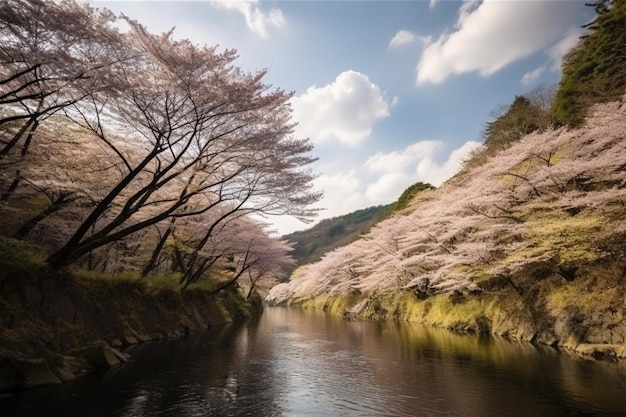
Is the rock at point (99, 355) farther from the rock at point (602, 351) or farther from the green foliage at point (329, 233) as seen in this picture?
the green foliage at point (329, 233)

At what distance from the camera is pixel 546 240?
1722 cm

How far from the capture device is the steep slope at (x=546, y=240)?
15.7 m

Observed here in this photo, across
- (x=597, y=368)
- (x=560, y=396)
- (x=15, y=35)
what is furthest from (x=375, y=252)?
(x=15, y=35)

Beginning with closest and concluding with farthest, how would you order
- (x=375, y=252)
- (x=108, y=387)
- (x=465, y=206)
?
(x=108, y=387) → (x=465, y=206) → (x=375, y=252)

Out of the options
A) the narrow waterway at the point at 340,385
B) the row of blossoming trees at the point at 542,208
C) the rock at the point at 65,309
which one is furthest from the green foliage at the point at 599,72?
the rock at the point at 65,309

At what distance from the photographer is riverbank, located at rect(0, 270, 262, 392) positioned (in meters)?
9.58

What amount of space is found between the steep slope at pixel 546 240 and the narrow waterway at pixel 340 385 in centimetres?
258

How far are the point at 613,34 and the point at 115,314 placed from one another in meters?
31.5

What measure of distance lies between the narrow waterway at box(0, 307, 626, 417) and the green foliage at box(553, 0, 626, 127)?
49.2ft

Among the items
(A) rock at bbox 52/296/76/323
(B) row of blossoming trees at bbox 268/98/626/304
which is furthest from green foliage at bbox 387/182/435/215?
(A) rock at bbox 52/296/76/323

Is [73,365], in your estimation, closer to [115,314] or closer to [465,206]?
[115,314]

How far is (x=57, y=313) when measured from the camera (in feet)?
42.1

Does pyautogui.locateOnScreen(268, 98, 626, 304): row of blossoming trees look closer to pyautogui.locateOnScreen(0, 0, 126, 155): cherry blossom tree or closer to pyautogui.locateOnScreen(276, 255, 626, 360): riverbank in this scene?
pyautogui.locateOnScreen(276, 255, 626, 360): riverbank

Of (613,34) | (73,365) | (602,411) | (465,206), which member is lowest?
(602,411)
